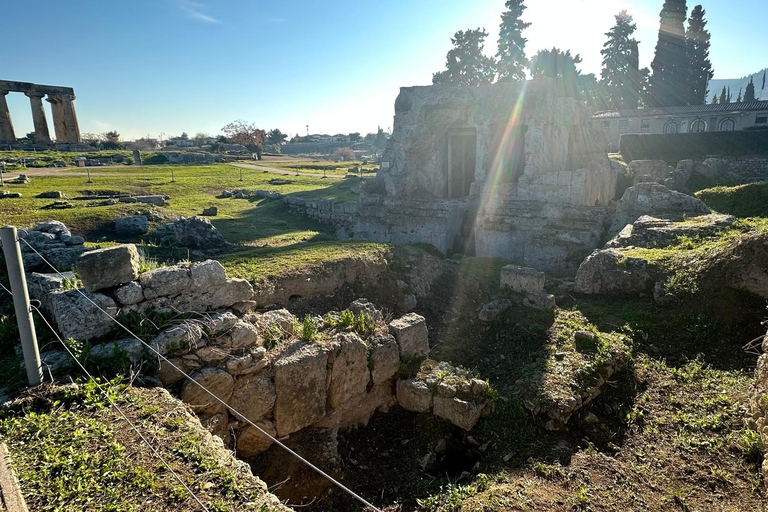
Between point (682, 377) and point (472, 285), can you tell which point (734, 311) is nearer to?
point (682, 377)

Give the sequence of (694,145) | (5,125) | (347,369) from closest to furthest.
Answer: (347,369) < (694,145) < (5,125)

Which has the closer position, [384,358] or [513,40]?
[384,358]

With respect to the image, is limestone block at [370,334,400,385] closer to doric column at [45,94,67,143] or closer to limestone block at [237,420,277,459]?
limestone block at [237,420,277,459]

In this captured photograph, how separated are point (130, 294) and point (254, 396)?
169 cm

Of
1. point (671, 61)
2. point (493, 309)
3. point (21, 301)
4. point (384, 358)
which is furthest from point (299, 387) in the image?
point (671, 61)

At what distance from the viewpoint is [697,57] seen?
38.9 meters

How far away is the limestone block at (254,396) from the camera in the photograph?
4.75 meters

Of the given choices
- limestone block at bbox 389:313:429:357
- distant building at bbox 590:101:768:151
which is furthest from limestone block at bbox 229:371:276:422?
distant building at bbox 590:101:768:151

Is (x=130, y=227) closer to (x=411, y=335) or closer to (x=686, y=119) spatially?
(x=411, y=335)

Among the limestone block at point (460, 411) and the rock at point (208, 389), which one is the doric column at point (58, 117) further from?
the limestone block at point (460, 411)

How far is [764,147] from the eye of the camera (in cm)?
2636

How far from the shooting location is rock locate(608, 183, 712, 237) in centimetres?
1041

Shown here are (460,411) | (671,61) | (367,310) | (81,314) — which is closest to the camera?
(81,314)

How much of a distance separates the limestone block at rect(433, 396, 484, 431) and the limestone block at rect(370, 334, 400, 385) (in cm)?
75
